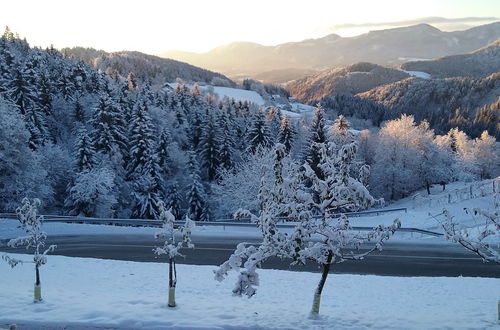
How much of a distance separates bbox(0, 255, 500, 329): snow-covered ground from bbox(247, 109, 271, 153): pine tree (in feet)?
118

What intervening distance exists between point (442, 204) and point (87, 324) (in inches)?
1373

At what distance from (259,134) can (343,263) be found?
35.8 metres

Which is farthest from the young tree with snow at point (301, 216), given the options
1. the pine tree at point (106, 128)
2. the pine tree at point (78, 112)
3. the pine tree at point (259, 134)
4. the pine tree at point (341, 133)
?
the pine tree at point (78, 112)

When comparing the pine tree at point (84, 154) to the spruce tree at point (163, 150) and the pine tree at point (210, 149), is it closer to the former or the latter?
the spruce tree at point (163, 150)

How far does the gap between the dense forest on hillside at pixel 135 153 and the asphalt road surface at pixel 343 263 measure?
437 inches

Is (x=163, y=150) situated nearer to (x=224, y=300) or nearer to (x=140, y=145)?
(x=140, y=145)

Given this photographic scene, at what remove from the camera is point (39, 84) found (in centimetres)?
5547

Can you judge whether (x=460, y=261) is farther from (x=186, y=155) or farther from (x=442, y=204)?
(x=186, y=155)

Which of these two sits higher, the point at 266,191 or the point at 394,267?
the point at 266,191

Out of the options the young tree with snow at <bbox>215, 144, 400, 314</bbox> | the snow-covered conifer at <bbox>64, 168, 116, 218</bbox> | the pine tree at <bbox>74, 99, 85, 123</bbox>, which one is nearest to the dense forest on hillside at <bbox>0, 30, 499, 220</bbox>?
the snow-covered conifer at <bbox>64, 168, 116, 218</bbox>

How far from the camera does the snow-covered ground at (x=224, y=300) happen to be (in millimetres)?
11656

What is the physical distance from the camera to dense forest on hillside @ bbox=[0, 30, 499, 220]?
38594 millimetres

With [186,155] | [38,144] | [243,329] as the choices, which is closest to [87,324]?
[243,329]

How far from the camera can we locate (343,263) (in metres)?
21.0
